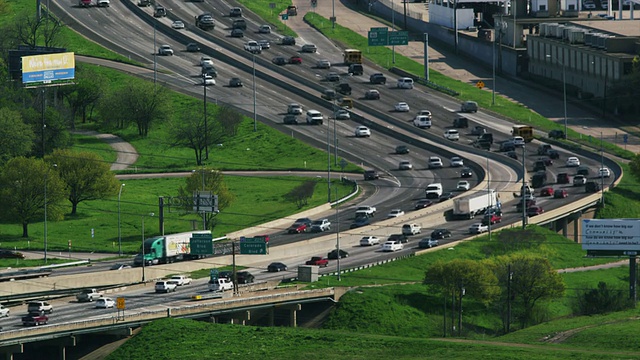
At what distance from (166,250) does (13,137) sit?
3996 centimetres

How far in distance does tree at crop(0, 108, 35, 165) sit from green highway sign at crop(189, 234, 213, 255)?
4235cm

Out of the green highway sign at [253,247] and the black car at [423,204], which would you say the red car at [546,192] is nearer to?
the black car at [423,204]

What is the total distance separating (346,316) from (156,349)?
21.4m

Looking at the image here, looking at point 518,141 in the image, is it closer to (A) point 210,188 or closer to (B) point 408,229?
(B) point 408,229

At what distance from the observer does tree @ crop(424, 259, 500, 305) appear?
136000 millimetres

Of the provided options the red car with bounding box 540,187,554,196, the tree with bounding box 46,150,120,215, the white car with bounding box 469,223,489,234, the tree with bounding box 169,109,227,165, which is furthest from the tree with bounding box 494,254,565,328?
the tree with bounding box 169,109,227,165

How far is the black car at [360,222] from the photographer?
162 metres

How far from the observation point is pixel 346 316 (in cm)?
13312

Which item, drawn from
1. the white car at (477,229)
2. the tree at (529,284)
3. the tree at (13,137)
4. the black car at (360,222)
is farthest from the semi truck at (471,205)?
the tree at (13,137)

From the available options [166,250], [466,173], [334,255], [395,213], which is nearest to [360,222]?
[395,213]

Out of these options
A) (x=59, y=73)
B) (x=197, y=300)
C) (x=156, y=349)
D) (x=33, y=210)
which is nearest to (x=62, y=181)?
(x=33, y=210)

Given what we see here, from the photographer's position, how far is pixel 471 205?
165875mm

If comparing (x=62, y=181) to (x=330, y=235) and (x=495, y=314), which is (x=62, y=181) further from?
(x=495, y=314)

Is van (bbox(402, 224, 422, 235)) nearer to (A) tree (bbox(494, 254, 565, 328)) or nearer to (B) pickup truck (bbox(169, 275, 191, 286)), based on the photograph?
(A) tree (bbox(494, 254, 565, 328))
